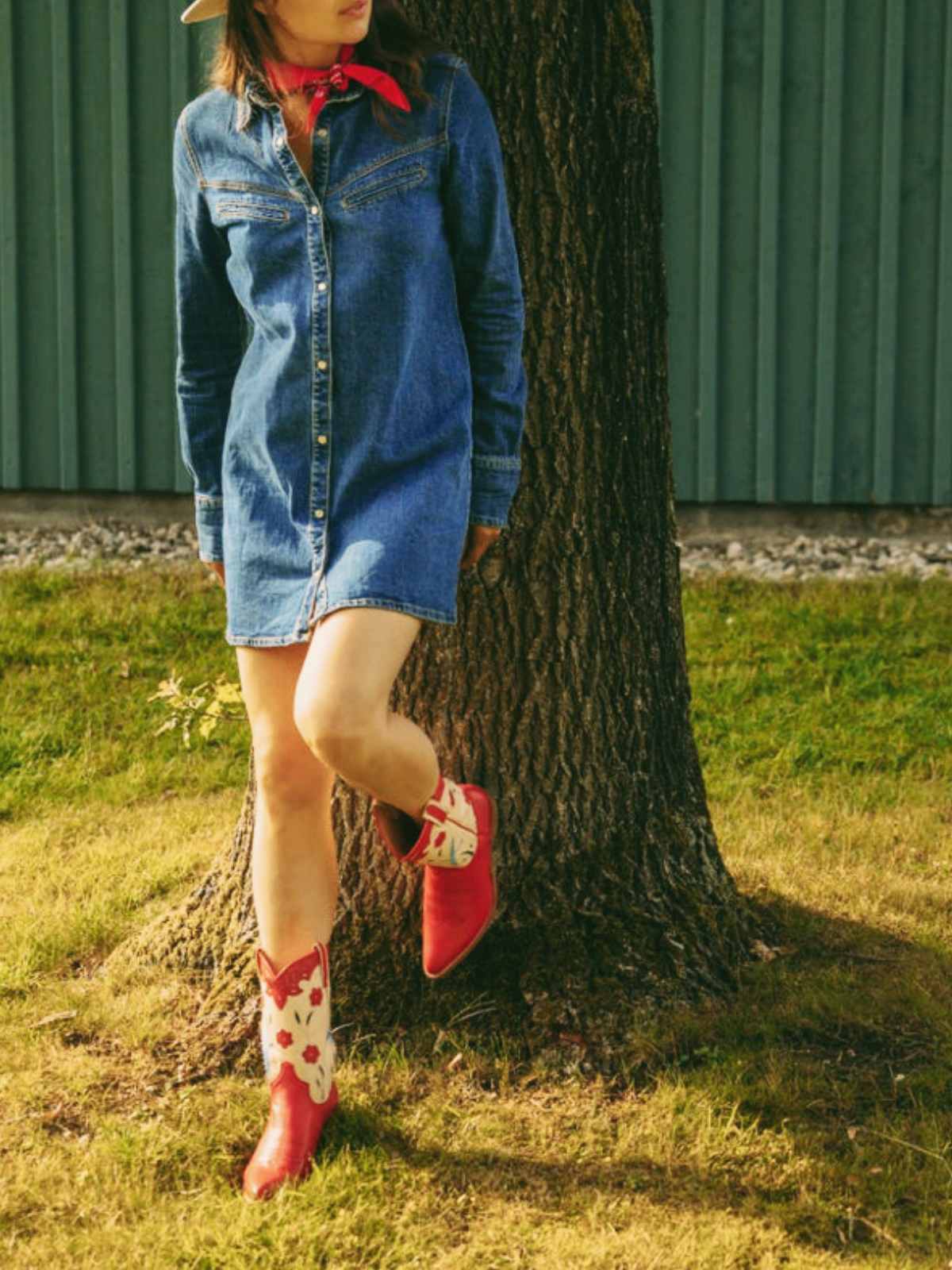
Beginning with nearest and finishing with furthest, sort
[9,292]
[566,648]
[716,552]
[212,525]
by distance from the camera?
[212,525] < [566,648] < [716,552] < [9,292]

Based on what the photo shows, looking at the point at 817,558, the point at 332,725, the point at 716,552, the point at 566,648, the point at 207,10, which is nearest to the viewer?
the point at 332,725

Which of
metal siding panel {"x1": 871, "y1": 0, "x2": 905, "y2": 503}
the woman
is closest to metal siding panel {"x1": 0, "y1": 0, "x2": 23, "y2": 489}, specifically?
metal siding panel {"x1": 871, "y1": 0, "x2": 905, "y2": 503}

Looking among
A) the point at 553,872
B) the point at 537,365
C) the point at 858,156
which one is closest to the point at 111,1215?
the point at 553,872

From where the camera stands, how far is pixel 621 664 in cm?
365

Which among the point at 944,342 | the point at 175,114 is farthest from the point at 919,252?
the point at 175,114

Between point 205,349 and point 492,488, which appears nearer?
point 492,488

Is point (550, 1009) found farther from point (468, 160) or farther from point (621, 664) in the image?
point (468, 160)

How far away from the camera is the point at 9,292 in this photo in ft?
28.9

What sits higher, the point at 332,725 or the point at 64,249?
the point at 64,249

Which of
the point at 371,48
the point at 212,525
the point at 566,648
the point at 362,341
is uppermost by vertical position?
the point at 371,48

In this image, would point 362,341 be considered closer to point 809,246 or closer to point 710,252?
point 710,252

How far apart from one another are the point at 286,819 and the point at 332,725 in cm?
38

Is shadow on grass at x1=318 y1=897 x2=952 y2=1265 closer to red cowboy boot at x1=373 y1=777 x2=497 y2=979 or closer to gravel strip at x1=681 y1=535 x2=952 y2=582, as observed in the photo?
red cowboy boot at x1=373 y1=777 x2=497 y2=979

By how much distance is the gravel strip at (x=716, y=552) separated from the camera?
782cm
